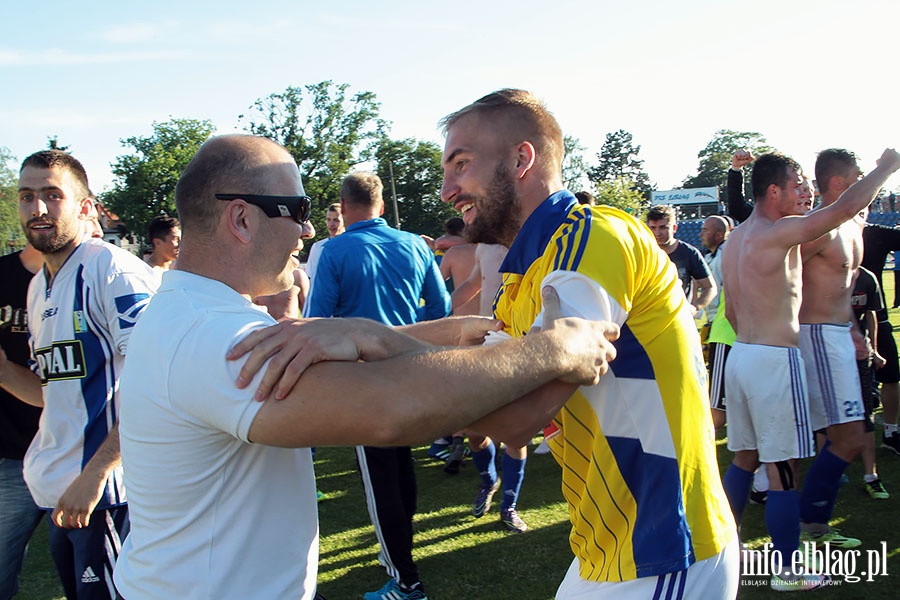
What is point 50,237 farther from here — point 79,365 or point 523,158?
point 523,158

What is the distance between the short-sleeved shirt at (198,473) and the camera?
145 cm

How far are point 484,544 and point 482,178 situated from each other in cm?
359

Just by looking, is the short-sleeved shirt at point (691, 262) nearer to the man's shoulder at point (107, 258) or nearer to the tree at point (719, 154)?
the man's shoulder at point (107, 258)

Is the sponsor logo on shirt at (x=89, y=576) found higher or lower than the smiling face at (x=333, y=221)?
lower

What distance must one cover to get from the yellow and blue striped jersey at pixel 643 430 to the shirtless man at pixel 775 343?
2.44m

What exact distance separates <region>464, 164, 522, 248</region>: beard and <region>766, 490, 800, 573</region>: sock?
2.85m

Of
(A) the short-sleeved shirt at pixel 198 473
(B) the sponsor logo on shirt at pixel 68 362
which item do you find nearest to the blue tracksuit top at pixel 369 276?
(B) the sponsor logo on shirt at pixel 68 362

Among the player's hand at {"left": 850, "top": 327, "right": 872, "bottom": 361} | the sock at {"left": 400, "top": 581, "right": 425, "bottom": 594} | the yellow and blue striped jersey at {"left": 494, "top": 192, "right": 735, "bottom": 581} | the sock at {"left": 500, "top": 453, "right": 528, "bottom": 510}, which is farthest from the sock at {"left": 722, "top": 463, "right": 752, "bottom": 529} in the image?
the yellow and blue striped jersey at {"left": 494, "top": 192, "right": 735, "bottom": 581}

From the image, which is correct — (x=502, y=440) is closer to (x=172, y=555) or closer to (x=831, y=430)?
(x=172, y=555)

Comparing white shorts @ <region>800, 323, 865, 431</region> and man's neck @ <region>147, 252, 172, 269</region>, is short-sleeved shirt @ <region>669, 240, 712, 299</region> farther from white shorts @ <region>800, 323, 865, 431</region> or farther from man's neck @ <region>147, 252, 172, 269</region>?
man's neck @ <region>147, 252, 172, 269</region>

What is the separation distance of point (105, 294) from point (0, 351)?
29.6 inches

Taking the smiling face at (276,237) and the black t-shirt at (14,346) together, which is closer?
the smiling face at (276,237)

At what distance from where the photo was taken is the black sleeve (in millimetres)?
Result: 6383

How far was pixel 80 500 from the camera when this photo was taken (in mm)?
2615
